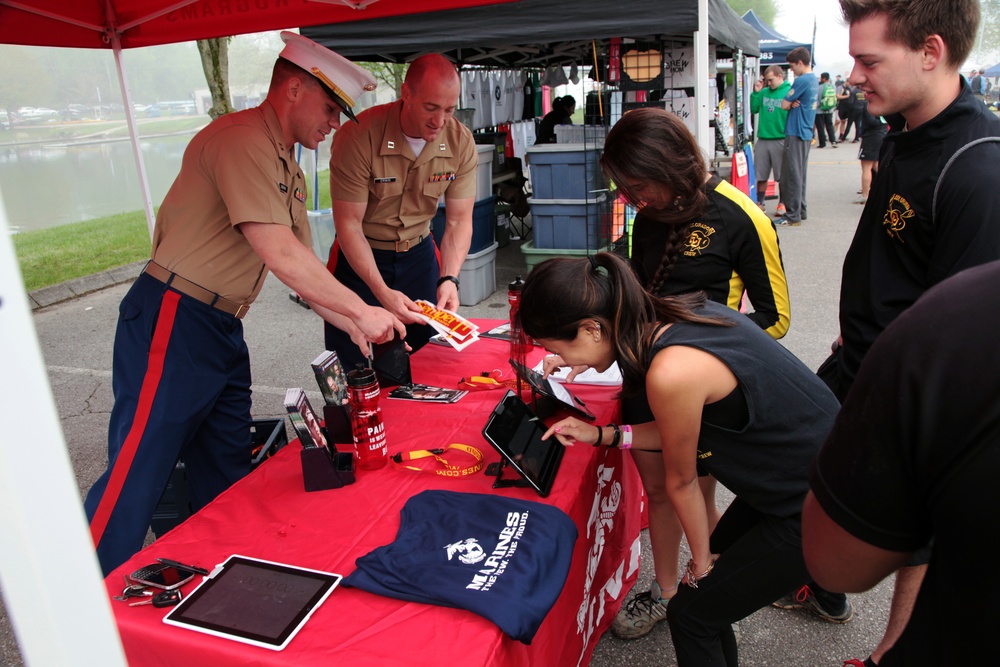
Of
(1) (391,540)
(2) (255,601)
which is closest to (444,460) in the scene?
(1) (391,540)

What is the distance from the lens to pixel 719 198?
2127mm

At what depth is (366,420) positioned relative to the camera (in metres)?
1.82

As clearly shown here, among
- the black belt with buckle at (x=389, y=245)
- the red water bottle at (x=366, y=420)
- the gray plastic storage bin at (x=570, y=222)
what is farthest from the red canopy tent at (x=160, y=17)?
the red water bottle at (x=366, y=420)

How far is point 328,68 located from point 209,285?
80 centimetres

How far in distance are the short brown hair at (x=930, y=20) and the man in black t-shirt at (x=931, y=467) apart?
1.16 m

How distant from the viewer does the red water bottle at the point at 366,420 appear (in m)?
1.81

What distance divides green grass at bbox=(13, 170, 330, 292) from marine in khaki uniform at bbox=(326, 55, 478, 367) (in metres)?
5.49

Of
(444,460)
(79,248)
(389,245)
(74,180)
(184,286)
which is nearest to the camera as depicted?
(444,460)

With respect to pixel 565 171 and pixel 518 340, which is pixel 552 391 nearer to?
pixel 518 340

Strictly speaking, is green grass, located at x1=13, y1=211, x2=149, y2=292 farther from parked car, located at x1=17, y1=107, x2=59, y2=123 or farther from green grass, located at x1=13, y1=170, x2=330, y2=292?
parked car, located at x1=17, y1=107, x2=59, y2=123

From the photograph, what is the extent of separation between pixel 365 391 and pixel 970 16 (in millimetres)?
1652

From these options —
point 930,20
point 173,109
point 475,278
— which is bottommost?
point 475,278

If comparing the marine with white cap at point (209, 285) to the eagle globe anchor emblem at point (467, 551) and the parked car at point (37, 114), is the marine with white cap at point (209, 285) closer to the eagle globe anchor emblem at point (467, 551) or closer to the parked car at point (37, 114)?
the eagle globe anchor emblem at point (467, 551)

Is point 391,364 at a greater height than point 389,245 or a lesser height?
lesser
